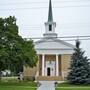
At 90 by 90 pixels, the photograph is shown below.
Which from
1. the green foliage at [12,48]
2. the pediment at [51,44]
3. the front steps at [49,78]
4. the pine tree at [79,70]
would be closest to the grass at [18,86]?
the green foliage at [12,48]

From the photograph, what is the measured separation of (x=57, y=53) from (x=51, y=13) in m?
10.3

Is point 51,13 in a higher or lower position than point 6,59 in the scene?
higher

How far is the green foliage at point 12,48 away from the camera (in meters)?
40.5

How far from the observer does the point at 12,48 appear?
1636 inches

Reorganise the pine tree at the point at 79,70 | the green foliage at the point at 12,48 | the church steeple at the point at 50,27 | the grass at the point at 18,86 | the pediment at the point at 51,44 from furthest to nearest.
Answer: the church steeple at the point at 50,27, the pediment at the point at 51,44, the pine tree at the point at 79,70, the green foliage at the point at 12,48, the grass at the point at 18,86

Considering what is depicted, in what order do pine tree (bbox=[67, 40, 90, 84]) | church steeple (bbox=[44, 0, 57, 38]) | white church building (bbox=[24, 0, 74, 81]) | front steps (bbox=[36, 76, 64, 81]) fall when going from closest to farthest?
pine tree (bbox=[67, 40, 90, 84])
front steps (bbox=[36, 76, 64, 81])
white church building (bbox=[24, 0, 74, 81])
church steeple (bbox=[44, 0, 57, 38])

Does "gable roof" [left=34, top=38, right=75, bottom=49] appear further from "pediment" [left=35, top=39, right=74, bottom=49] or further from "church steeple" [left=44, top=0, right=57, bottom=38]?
"church steeple" [left=44, top=0, right=57, bottom=38]

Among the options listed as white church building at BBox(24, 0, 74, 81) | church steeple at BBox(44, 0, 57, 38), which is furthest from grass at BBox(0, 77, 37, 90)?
church steeple at BBox(44, 0, 57, 38)

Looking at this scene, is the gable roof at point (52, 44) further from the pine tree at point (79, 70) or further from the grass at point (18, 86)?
the grass at point (18, 86)

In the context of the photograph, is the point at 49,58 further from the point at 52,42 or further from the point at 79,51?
the point at 79,51

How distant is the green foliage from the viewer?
40500mm

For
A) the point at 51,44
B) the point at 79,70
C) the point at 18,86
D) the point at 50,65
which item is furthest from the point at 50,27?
the point at 18,86

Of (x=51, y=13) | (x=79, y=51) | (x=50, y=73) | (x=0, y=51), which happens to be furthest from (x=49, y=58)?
(x=0, y=51)

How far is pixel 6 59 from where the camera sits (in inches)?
1575
